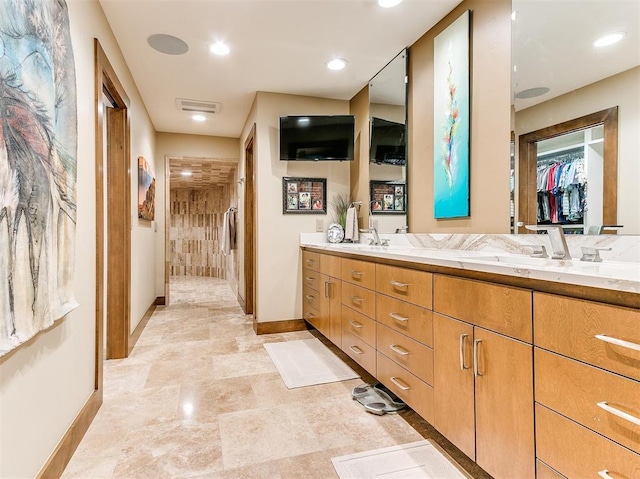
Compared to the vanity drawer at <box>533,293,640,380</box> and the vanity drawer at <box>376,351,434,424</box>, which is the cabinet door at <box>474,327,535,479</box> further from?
the vanity drawer at <box>376,351,434,424</box>

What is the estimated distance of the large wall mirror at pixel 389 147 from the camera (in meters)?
2.73

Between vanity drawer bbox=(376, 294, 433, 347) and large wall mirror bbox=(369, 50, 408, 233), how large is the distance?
1025 mm

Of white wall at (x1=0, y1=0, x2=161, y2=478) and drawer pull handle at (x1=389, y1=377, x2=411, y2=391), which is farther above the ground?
white wall at (x1=0, y1=0, x2=161, y2=478)

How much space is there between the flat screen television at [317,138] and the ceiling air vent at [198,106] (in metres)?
0.97

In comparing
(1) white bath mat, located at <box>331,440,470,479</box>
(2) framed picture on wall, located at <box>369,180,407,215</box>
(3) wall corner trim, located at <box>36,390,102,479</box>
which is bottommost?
(1) white bath mat, located at <box>331,440,470,479</box>

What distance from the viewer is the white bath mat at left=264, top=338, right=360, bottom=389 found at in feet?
7.64

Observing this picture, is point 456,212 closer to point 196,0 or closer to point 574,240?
point 574,240

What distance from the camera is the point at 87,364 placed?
1.81 meters

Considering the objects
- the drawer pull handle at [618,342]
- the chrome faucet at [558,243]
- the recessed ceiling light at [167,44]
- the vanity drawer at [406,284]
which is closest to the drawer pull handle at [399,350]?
the vanity drawer at [406,284]

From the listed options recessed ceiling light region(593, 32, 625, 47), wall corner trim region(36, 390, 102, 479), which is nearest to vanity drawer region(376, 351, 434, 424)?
wall corner trim region(36, 390, 102, 479)

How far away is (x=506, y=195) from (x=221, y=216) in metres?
7.38

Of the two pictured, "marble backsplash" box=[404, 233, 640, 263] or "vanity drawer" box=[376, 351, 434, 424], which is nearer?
"marble backsplash" box=[404, 233, 640, 263]

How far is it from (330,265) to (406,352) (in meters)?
1.19

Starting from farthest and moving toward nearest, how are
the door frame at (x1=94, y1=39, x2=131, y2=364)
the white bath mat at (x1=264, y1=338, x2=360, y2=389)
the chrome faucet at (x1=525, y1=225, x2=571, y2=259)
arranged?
the door frame at (x1=94, y1=39, x2=131, y2=364) → the white bath mat at (x1=264, y1=338, x2=360, y2=389) → the chrome faucet at (x1=525, y1=225, x2=571, y2=259)
